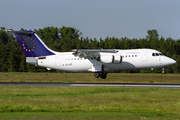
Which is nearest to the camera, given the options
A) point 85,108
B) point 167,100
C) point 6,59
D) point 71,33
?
point 85,108

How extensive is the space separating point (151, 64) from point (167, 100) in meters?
18.1

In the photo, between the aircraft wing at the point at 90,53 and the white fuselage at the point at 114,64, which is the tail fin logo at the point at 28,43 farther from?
the aircraft wing at the point at 90,53

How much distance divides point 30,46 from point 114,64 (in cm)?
1218

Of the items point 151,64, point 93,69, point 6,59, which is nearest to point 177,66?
point 151,64

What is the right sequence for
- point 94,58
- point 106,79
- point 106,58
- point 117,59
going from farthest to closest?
point 106,79, point 94,58, point 106,58, point 117,59

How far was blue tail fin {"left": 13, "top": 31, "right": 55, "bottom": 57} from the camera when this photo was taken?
121 feet

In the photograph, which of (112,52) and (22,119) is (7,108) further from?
(112,52)

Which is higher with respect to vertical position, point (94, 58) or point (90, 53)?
point (90, 53)

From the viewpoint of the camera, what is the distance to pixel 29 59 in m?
36.8

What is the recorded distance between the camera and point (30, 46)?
3697 centimetres

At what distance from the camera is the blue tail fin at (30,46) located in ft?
121

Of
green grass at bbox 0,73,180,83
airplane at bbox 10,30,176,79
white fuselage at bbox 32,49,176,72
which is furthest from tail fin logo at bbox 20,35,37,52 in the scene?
green grass at bbox 0,73,180,83

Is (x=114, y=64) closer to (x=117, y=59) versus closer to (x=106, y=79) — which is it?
(x=117, y=59)

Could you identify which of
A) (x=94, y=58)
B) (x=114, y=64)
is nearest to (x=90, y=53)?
(x=94, y=58)
